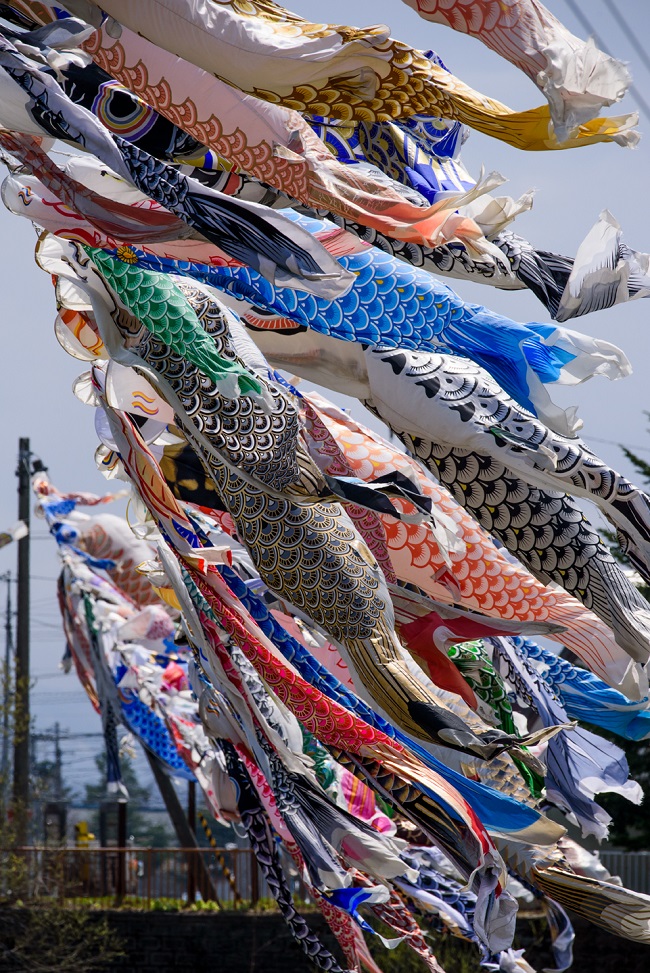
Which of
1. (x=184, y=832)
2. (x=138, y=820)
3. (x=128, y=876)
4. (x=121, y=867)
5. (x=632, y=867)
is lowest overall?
(x=138, y=820)

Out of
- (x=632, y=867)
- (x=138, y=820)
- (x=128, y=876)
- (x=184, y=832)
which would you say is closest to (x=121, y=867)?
(x=128, y=876)

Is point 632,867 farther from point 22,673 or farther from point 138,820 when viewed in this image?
point 138,820

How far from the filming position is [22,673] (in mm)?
19172

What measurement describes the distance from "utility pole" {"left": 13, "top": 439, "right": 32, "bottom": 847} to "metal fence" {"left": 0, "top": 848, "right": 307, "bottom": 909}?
76 centimetres

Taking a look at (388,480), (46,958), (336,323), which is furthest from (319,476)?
(46,958)

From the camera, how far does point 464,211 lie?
425cm

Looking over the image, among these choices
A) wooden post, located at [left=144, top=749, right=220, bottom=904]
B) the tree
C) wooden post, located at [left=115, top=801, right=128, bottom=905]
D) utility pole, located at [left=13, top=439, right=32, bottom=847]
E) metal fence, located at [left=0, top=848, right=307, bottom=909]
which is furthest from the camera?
the tree

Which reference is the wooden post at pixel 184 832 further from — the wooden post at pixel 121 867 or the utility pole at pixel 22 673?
the utility pole at pixel 22 673

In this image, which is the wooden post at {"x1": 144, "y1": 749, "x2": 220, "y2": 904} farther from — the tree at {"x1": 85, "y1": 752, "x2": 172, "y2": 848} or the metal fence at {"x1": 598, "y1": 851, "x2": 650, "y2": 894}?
the tree at {"x1": 85, "y1": 752, "x2": 172, "y2": 848}

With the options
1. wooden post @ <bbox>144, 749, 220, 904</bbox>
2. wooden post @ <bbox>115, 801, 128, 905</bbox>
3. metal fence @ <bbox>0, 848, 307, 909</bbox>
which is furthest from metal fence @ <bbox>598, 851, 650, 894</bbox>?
wooden post @ <bbox>115, 801, 128, 905</bbox>

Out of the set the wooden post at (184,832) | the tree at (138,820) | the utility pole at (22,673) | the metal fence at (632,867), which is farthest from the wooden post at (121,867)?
the tree at (138,820)

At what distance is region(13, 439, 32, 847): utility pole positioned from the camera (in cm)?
1744

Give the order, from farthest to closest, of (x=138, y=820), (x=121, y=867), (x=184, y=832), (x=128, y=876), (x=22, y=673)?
(x=138, y=820), (x=22, y=673), (x=128, y=876), (x=121, y=867), (x=184, y=832)

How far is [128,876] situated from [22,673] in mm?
3767
